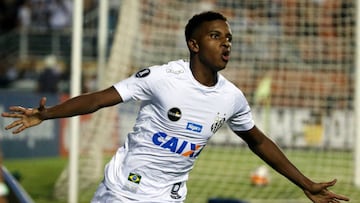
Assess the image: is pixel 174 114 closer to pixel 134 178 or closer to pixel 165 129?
pixel 165 129

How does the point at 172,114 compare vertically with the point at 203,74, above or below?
below

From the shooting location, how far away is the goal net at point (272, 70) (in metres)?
12.4

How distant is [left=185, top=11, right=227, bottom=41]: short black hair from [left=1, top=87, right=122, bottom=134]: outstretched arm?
24.2 inches

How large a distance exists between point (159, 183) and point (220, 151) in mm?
9225

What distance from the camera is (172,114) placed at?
555 centimetres

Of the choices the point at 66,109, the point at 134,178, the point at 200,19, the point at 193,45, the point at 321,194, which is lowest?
the point at 321,194

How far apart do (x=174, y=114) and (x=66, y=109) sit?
2.16 ft

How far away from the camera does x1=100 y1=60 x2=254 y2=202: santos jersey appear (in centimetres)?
552

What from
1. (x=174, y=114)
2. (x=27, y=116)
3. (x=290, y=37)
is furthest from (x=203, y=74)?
(x=290, y=37)

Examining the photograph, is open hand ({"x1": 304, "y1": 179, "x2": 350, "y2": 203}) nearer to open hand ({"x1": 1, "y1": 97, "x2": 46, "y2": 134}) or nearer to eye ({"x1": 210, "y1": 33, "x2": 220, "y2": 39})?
eye ({"x1": 210, "y1": 33, "x2": 220, "y2": 39})

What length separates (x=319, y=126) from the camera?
17.4 m

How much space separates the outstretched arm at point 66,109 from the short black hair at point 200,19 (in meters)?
0.61

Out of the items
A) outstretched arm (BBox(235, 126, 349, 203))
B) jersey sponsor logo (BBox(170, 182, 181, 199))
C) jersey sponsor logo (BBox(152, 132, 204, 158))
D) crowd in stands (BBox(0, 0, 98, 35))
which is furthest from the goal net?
crowd in stands (BBox(0, 0, 98, 35))

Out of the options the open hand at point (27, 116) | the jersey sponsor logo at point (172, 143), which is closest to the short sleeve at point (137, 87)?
the jersey sponsor logo at point (172, 143)
